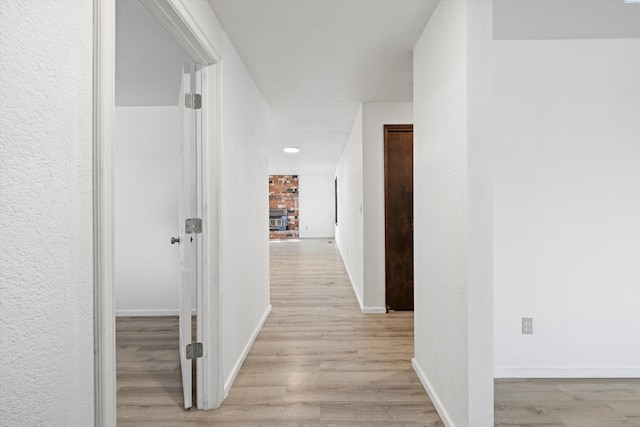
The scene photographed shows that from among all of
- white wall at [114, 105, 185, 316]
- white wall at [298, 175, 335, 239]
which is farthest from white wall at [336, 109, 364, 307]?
white wall at [298, 175, 335, 239]

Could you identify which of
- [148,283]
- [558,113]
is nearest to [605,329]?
[558,113]

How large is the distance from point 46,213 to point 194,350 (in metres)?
1.43

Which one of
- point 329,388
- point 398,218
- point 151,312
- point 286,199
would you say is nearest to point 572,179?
point 398,218

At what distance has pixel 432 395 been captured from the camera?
2.01 meters

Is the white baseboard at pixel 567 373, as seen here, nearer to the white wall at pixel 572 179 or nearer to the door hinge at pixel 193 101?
the white wall at pixel 572 179

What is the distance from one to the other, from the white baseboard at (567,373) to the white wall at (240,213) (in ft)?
5.93

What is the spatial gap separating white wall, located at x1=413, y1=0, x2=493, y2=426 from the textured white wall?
56.9 inches

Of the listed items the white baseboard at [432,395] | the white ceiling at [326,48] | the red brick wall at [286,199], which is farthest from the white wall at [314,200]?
the white baseboard at [432,395]

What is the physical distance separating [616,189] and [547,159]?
50cm

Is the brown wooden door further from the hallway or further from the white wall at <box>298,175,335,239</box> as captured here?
the white wall at <box>298,175,335,239</box>

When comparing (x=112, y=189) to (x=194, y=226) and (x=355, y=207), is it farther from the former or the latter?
(x=355, y=207)

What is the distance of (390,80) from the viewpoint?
9.97ft

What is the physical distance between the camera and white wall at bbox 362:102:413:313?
3758mm

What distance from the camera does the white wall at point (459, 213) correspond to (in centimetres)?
153
